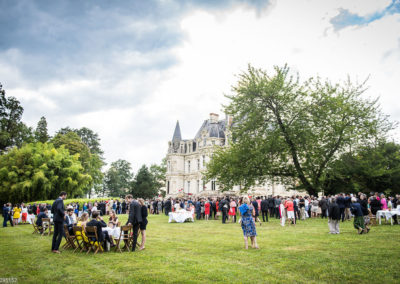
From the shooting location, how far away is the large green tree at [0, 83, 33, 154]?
39375 millimetres

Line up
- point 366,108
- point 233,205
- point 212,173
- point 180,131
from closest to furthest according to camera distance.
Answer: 1. point 233,205
2. point 366,108
3. point 212,173
4. point 180,131

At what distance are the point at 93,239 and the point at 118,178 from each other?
67.7m

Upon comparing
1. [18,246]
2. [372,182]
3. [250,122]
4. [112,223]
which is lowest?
[18,246]

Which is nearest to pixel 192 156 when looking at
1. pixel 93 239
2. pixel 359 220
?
pixel 359 220

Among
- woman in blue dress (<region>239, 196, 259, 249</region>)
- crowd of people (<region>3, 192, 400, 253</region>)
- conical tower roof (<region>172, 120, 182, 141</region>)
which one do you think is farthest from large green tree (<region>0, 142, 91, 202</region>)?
conical tower roof (<region>172, 120, 182, 141</region>)

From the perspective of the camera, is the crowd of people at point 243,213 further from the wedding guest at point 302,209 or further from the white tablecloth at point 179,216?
the white tablecloth at point 179,216

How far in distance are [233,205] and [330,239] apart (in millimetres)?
10377

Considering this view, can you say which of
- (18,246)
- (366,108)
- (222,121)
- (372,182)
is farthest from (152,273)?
(222,121)

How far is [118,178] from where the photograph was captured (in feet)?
243

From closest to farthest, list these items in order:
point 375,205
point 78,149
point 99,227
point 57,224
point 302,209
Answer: point 99,227 → point 57,224 → point 375,205 → point 302,209 → point 78,149

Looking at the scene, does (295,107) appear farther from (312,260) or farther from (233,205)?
(312,260)

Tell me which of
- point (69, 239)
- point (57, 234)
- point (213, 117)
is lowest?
point (69, 239)

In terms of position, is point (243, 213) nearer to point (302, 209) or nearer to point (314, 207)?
point (302, 209)

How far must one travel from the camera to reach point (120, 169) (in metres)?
78.7
